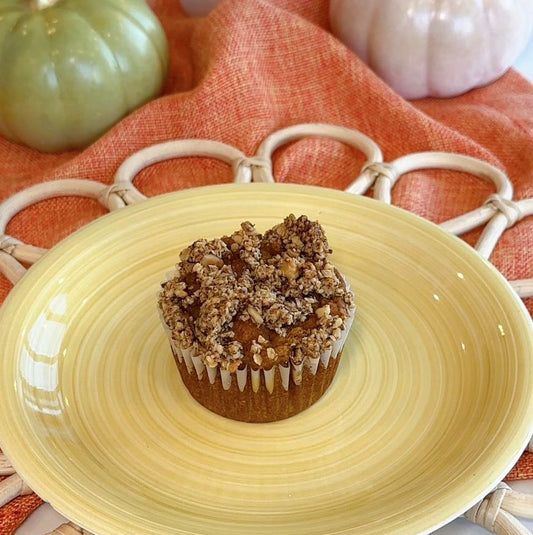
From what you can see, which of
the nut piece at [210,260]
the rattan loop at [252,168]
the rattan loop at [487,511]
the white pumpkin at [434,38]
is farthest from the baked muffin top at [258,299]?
the white pumpkin at [434,38]

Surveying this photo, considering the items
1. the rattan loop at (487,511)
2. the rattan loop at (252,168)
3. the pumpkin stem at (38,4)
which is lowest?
the rattan loop at (487,511)

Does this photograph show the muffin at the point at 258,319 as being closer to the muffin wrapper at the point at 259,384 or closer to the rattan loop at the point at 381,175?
the muffin wrapper at the point at 259,384

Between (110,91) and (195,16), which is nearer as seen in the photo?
(110,91)

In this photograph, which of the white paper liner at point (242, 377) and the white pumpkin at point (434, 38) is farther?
the white pumpkin at point (434, 38)

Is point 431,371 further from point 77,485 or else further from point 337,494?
point 77,485

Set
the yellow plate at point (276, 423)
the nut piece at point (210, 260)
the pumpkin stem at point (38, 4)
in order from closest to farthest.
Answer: the yellow plate at point (276, 423) < the nut piece at point (210, 260) < the pumpkin stem at point (38, 4)

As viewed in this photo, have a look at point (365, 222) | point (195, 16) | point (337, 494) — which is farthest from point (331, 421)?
→ point (195, 16)

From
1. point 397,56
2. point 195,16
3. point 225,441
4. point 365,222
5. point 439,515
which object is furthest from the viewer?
point 195,16

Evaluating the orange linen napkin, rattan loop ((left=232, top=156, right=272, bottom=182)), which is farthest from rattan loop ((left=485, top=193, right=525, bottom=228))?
rattan loop ((left=232, top=156, right=272, bottom=182))
